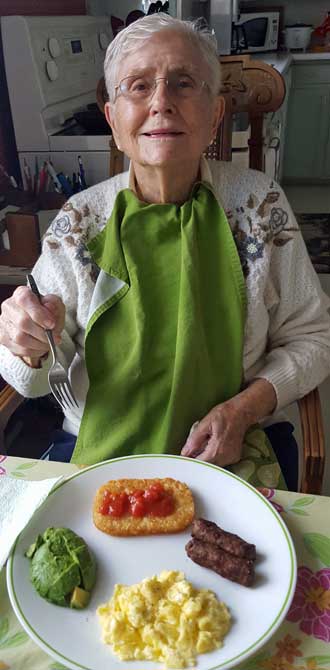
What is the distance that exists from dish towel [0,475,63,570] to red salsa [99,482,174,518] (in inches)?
3.6

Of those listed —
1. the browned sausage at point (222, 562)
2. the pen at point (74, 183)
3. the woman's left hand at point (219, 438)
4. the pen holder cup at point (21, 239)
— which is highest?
the pen at point (74, 183)

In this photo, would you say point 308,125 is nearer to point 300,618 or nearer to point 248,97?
point 248,97

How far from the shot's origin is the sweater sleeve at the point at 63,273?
1069 millimetres

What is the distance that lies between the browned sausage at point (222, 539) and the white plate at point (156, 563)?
0.02 metres

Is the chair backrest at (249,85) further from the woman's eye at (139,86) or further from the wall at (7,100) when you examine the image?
the wall at (7,100)

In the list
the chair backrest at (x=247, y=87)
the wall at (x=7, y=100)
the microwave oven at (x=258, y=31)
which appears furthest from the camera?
the microwave oven at (x=258, y=31)

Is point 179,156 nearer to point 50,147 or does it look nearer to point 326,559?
point 326,559

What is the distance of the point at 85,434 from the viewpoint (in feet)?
3.48

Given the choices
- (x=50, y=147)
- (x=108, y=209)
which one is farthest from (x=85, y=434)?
(x=50, y=147)

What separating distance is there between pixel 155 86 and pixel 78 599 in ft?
2.81

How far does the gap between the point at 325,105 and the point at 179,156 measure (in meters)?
3.80

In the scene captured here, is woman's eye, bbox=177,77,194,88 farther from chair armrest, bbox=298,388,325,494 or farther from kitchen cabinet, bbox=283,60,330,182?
kitchen cabinet, bbox=283,60,330,182

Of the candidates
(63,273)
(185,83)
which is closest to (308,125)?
(185,83)

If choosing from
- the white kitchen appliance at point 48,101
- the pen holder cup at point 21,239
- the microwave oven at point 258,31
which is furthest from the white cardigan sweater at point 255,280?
the microwave oven at point 258,31
